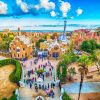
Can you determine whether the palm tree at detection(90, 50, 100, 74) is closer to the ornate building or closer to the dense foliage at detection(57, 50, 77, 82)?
the dense foliage at detection(57, 50, 77, 82)

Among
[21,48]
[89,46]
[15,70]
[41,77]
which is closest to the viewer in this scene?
[41,77]

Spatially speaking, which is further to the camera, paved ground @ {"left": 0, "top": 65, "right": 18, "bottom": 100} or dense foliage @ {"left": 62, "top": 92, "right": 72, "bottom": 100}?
paved ground @ {"left": 0, "top": 65, "right": 18, "bottom": 100}

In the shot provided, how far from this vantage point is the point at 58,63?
61.1 ft

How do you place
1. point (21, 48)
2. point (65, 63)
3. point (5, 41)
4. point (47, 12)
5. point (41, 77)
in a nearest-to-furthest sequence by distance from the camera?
point (41, 77) → point (65, 63) → point (47, 12) → point (21, 48) → point (5, 41)

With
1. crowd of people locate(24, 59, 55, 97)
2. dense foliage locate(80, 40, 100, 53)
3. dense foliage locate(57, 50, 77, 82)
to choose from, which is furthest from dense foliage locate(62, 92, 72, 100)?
dense foliage locate(80, 40, 100, 53)

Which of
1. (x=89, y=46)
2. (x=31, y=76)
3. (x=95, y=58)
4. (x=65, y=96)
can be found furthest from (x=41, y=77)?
(x=89, y=46)

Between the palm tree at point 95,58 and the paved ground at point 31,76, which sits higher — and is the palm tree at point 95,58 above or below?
above

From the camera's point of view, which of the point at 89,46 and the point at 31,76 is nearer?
the point at 31,76

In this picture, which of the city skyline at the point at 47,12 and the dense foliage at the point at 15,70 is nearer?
the dense foliage at the point at 15,70

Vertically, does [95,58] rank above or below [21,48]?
below

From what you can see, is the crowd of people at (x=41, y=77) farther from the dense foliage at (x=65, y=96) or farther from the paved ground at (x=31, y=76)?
the dense foliage at (x=65, y=96)

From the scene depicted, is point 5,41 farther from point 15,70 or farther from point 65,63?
point 65,63

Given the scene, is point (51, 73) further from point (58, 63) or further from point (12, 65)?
point (12, 65)

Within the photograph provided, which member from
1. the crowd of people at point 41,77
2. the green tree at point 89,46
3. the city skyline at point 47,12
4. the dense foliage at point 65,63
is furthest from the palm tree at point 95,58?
the crowd of people at point 41,77
